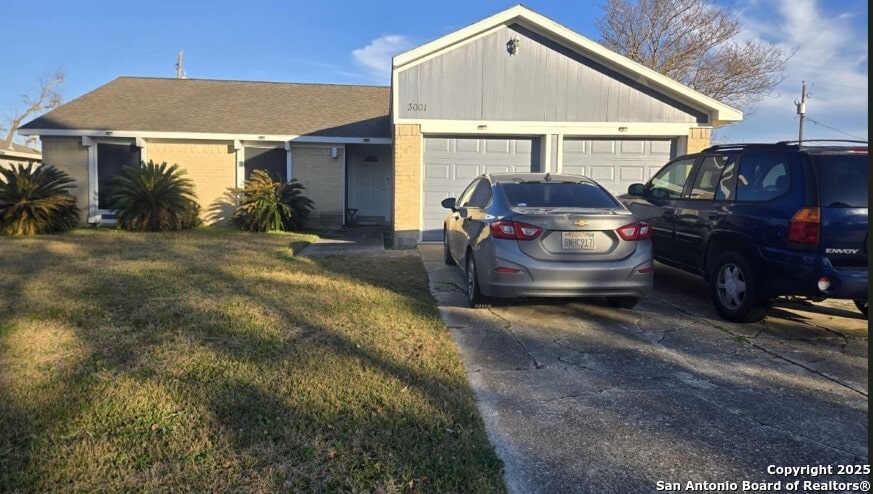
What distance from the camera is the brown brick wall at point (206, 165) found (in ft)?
51.0

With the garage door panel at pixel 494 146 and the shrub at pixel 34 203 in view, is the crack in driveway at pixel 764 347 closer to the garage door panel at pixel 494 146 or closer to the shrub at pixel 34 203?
the garage door panel at pixel 494 146

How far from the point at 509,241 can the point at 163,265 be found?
18.5 feet

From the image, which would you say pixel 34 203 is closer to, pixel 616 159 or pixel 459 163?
pixel 459 163

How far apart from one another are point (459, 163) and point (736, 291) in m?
6.69

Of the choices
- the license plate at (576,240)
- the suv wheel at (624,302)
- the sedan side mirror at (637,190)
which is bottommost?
the suv wheel at (624,302)

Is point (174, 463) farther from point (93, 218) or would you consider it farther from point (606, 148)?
point (93, 218)

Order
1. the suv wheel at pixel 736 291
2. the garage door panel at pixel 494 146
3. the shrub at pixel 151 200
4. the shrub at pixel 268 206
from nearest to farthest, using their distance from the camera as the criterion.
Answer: the suv wheel at pixel 736 291 → the garage door panel at pixel 494 146 → the shrub at pixel 151 200 → the shrub at pixel 268 206

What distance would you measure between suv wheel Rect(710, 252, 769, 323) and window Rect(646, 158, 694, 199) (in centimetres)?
142

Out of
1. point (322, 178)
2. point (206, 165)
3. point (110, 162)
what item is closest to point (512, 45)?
point (322, 178)

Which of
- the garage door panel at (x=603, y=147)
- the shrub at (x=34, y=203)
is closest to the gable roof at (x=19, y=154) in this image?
the shrub at (x=34, y=203)

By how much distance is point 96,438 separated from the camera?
309 centimetres

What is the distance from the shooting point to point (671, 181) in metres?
7.45

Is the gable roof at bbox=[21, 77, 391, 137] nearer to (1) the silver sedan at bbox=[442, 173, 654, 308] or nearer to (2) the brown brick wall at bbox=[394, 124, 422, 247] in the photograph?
(2) the brown brick wall at bbox=[394, 124, 422, 247]

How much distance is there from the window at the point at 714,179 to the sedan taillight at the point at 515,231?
225cm
